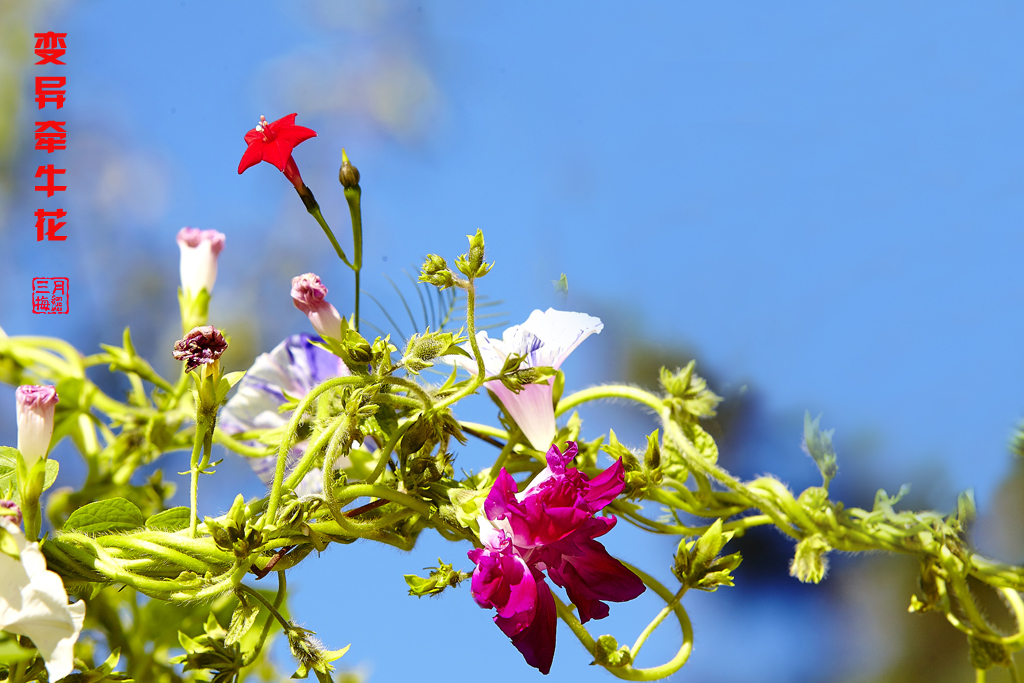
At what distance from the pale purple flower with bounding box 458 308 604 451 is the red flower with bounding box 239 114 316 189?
0.09 m

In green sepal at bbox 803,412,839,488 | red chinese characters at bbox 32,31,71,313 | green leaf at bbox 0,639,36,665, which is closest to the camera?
green leaf at bbox 0,639,36,665

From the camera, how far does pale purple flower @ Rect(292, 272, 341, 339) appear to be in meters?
0.24

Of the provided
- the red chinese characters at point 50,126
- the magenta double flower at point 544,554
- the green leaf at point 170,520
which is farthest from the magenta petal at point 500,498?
the red chinese characters at point 50,126

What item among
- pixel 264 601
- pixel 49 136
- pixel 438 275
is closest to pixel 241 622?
pixel 264 601

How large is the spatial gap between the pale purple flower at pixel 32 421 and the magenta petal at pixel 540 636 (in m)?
0.15

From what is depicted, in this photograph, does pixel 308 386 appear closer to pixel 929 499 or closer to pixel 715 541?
pixel 715 541

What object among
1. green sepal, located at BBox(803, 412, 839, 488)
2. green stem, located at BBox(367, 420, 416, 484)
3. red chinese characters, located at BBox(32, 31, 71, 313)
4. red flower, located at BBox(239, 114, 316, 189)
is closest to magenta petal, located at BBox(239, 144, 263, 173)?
red flower, located at BBox(239, 114, 316, 189)

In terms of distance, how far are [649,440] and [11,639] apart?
19cm

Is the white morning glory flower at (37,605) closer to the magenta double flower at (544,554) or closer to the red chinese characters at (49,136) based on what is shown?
the magenta double flower at (544,554)

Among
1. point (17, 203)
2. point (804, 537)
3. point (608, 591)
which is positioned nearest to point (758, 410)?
point (804, 537)

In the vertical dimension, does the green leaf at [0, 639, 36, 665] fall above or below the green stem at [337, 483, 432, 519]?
below

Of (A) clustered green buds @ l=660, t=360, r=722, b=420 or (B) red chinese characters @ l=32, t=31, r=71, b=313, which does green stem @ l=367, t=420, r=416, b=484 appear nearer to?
(A) clustered green buds @ l=660, t=360, r=722, b=420

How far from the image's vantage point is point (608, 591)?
0.21 meters

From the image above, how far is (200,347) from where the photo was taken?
0.22m
